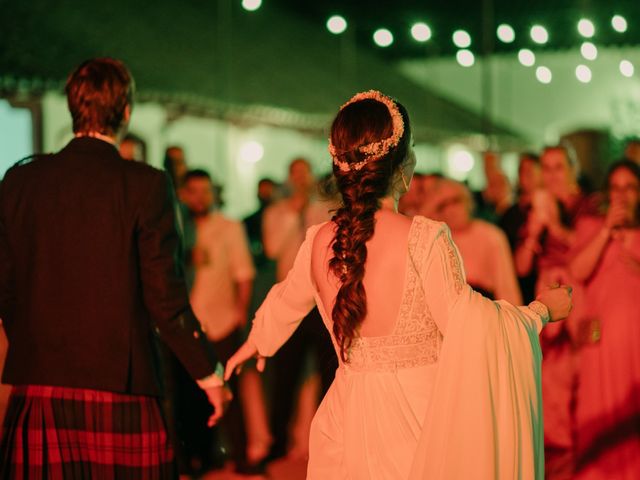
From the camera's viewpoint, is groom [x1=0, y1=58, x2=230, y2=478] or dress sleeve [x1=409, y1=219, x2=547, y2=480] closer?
dress sleeve [x1=409, y1=219, x2=547, y2=480]

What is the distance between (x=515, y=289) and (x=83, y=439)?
399cm

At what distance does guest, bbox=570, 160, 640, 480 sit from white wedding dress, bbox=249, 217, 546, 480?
315cm

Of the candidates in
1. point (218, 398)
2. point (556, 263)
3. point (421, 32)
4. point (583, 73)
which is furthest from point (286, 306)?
point (421, 32)

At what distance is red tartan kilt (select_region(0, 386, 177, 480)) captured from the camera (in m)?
4.08

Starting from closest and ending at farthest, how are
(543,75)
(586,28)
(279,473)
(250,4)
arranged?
(279,473), (586,28), (543,75), (250,4)

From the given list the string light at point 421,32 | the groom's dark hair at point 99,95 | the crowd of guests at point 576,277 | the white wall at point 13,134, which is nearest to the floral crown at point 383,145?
the groom's dark hair at point 99,95

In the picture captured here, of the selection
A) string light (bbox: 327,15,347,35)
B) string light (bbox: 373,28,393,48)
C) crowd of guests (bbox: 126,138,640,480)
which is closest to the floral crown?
crowd of guests (bbox: 126,138,640,480)

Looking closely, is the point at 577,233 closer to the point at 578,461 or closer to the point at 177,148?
the point at 578,461

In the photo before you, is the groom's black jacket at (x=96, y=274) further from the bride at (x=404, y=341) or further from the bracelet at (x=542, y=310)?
the bracelet at (x=542, y=310)

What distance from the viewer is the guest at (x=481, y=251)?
7441 mm

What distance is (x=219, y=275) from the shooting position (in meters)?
7.77

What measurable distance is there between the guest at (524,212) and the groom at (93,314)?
4.40 meters

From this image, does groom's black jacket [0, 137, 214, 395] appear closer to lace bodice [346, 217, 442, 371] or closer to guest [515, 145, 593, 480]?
lace bodice [346, 217, 442, 371]

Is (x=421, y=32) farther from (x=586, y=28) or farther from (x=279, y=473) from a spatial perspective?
(x=279, y=473)
